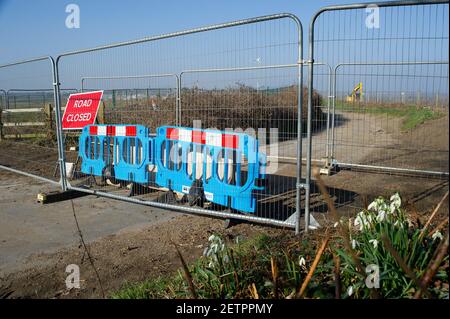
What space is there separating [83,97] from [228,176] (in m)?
3.57

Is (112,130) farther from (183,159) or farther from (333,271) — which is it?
(333,271)

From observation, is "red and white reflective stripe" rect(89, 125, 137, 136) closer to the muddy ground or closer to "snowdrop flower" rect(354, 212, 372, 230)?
the muddy ground

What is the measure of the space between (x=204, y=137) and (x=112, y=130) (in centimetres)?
213

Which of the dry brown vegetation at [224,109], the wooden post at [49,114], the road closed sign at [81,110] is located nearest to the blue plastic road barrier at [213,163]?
the dry brown vegetation at [224,109]

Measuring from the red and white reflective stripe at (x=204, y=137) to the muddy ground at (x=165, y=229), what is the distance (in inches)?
44.0

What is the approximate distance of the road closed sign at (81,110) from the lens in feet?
24.0

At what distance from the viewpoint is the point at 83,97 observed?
24.4 feet

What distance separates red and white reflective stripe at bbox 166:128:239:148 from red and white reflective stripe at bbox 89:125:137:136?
87 cm

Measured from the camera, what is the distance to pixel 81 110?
7453mm

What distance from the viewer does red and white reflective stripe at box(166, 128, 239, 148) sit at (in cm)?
538

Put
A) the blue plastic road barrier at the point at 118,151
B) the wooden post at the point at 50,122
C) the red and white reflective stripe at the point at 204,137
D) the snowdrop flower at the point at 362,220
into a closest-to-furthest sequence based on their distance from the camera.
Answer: the snowdrop flower at the point at 362,220, the red and white reflective stripe at the point at 204,137, the blue plastic road barrier at the point at 118,151, the wooden post at the point at 50,122

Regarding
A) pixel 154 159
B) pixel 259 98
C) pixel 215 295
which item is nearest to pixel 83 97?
pixel 154 159

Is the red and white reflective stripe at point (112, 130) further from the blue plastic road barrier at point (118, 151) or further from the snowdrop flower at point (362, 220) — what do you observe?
the snowdrop flower at point (362, 220)
